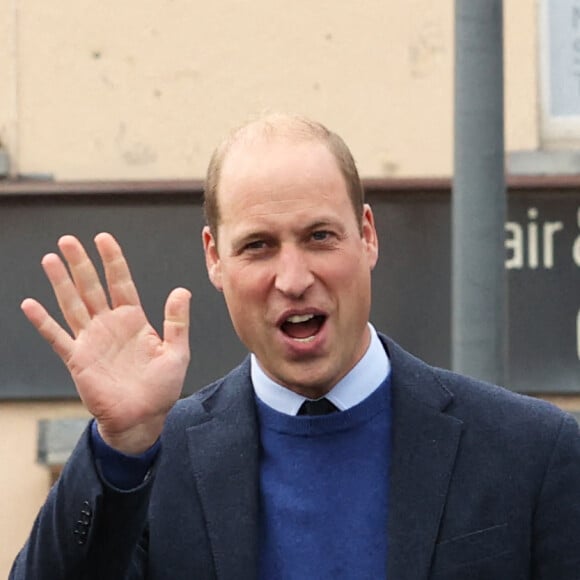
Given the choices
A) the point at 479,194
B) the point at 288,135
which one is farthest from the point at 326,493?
the point at 479,194

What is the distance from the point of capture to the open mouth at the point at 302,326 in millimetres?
3301

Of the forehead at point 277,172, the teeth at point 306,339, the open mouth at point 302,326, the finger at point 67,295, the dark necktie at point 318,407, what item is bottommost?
the dark necktie at point 318,407

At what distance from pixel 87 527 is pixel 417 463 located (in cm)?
59

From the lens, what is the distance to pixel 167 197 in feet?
31.7

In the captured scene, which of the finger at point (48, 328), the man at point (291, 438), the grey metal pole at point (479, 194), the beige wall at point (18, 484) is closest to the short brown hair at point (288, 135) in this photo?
the man at point (291, 438)

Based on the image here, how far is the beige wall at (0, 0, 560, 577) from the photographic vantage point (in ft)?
31.3

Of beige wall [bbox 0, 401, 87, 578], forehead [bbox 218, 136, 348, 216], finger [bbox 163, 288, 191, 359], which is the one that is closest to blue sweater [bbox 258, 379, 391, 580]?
finger [bbox 163, 288, 191, 359]

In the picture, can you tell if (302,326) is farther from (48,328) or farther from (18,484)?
(18,484)

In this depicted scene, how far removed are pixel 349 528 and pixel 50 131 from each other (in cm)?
666

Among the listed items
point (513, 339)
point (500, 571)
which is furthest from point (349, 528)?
point (513, 339)

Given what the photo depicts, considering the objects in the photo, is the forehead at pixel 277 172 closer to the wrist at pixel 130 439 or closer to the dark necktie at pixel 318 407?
the dark necktie at pixel 318 407

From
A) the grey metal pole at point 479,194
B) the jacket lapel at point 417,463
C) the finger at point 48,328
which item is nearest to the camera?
the finger at point 48,328

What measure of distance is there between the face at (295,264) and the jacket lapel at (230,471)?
0.14 meters

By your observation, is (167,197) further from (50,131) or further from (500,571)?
(500,571)
